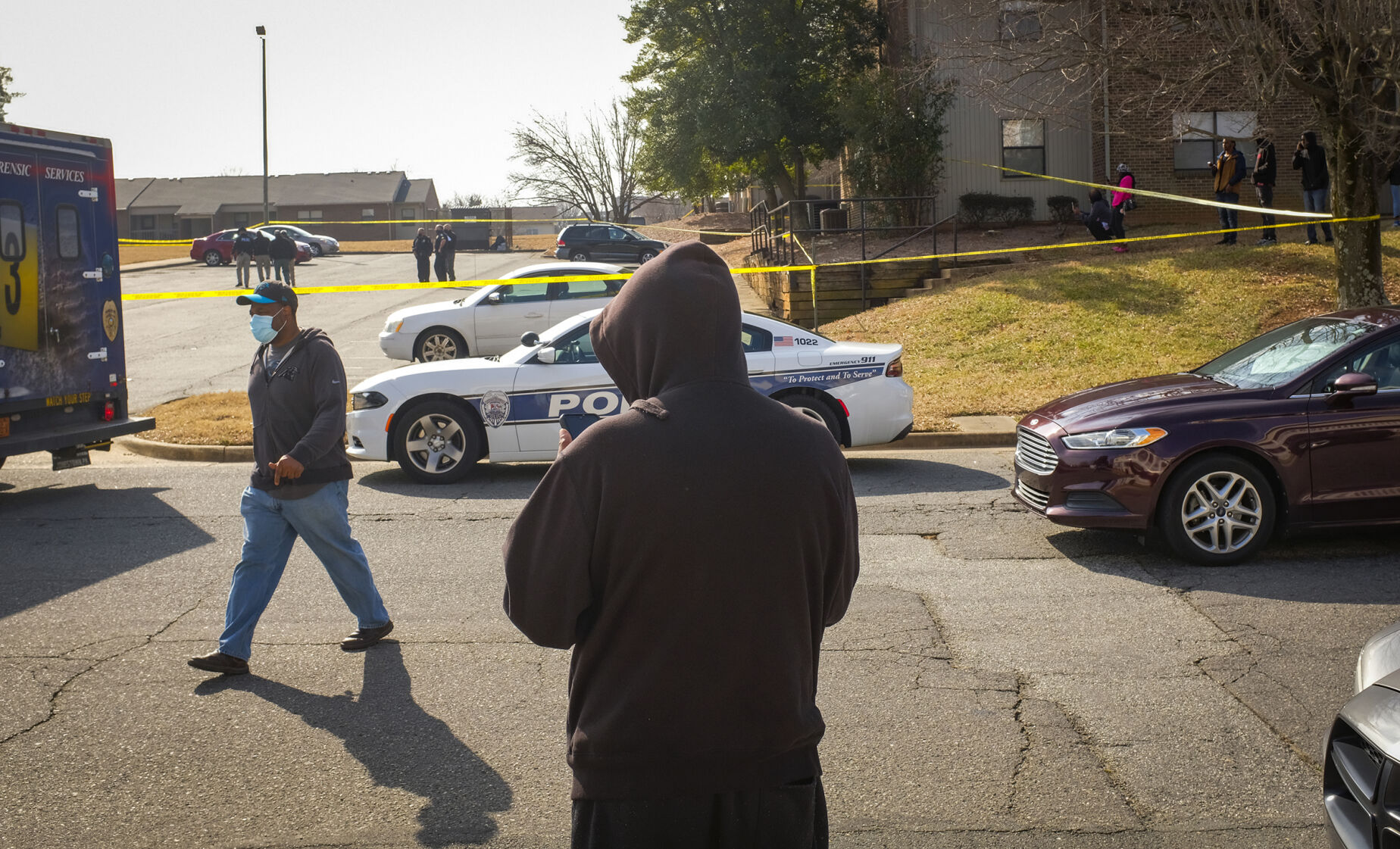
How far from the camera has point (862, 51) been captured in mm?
32031

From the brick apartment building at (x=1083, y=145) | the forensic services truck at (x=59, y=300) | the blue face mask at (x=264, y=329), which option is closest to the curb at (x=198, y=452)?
the forensic services truck at (x=59, y=300)

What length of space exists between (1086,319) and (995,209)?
431 inches

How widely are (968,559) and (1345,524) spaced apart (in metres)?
2.27

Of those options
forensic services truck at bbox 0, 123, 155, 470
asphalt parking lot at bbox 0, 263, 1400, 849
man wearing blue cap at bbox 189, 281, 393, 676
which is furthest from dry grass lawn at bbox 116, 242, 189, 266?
man wearing blue cap at bbox 189, 281, 393, 676

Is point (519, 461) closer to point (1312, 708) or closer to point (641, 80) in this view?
point (1312, 708)

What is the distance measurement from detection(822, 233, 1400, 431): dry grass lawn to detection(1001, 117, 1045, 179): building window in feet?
25.6

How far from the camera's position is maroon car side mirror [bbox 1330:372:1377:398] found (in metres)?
7.28

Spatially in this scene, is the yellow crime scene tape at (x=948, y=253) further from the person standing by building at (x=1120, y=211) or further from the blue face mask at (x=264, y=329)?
the blue face mask at (x=264, y=329)

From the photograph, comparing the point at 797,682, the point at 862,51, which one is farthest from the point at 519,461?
the point at 862,51

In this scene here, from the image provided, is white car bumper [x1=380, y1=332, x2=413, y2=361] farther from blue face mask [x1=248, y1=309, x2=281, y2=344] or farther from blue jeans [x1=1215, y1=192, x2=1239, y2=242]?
blue jeans [x1=1215, y1=192, x2=1239, y2=242]

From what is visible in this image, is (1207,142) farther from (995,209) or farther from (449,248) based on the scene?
(449,248)

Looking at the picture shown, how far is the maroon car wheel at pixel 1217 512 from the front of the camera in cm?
745

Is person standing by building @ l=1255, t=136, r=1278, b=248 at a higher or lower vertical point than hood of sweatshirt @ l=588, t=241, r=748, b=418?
higher

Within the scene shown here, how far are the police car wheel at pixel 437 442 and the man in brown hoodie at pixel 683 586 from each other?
823 centimetres
